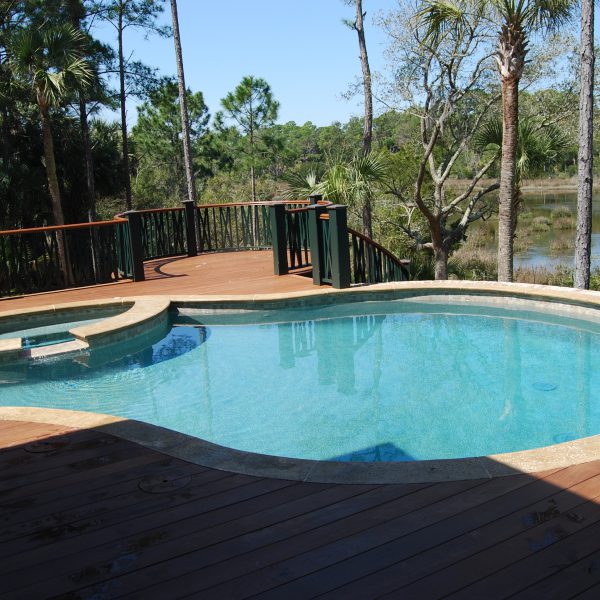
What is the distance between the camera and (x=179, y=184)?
111ft

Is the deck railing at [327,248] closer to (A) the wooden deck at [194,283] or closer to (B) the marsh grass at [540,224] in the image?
(A) the wooden deck at [194,283]

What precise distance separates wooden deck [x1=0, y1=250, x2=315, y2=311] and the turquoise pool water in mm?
893

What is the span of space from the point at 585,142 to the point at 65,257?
9.30 m

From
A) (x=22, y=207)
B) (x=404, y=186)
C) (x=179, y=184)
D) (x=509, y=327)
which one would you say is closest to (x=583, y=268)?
(x=509, y=327)

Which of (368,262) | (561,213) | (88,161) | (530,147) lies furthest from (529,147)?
(561,213)

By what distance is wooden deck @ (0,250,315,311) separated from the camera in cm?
840

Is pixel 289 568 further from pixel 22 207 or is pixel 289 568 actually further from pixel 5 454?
pixel 22 207

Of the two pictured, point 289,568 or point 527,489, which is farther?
point 527,489

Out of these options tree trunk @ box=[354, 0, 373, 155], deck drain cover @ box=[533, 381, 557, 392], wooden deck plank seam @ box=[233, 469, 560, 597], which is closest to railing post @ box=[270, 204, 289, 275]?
deck drain cover @ box=[533, 381, 557, 392]

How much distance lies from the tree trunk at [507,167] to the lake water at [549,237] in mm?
9358

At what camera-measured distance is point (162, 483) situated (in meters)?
3.13

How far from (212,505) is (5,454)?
1.41m

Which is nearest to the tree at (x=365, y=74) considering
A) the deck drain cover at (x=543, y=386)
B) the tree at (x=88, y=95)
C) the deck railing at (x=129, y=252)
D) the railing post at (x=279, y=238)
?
the deck railing at (x=129, y=252)

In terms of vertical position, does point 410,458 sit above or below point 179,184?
below
